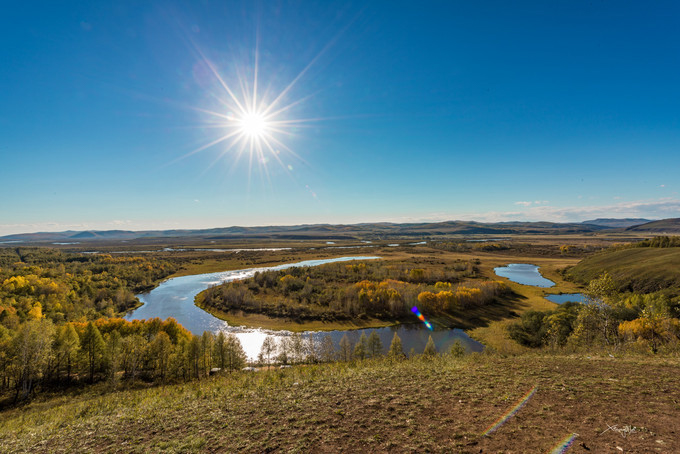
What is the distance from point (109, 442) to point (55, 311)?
89.6 metres

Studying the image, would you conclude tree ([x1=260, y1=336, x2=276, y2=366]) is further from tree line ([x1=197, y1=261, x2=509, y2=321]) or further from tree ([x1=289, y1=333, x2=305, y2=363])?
tree line ([x1=197, y1=261, x2=509, y2=321])

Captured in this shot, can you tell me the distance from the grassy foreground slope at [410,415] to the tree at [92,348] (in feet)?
110

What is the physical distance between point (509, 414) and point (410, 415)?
4397 millimetres

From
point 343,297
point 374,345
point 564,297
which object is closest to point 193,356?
point 374,345

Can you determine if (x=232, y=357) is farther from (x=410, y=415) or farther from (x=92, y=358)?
(x=410, y=415)

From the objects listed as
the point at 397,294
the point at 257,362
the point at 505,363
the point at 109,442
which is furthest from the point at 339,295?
the point at 109,442

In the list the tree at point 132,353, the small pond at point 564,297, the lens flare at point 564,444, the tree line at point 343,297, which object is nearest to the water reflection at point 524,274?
the small pond at point 564,297

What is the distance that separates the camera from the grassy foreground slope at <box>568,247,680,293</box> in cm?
8806

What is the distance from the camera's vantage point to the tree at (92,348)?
45.4 m

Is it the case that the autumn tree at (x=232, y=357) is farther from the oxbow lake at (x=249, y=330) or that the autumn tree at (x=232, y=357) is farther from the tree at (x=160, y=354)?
the oxbow lake at (x=249, y=330)

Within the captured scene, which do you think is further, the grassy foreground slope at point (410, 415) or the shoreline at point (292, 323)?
the shoreline at point (292, 323)

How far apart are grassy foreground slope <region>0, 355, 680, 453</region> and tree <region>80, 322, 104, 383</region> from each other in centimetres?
3351

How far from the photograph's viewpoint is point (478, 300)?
90.2m

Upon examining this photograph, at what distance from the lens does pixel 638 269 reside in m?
103
